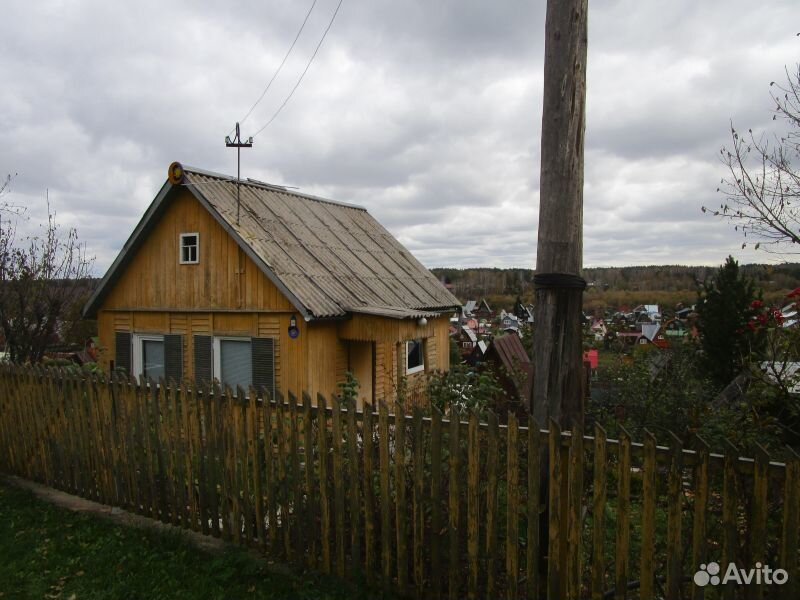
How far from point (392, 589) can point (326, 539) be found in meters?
0.65

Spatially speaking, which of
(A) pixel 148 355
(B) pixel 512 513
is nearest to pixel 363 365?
(A) pixel 148 355

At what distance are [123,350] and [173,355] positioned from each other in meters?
1.82

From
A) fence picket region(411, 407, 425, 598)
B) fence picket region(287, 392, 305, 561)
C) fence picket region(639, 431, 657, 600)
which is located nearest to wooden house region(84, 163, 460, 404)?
fence picket region(287, 392, 305, 561)

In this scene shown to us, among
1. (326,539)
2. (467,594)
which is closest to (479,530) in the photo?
(467,594)

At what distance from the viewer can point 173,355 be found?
41.5ft

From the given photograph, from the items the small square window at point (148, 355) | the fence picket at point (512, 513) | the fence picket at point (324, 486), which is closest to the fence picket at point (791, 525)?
the fence picket at point (512, 513)

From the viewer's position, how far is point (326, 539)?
437 cm

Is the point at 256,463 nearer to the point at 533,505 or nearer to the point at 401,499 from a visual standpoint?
the point at 401,499

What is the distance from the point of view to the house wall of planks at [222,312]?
36.7 ft

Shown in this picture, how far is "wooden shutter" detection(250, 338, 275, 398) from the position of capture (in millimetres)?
11297

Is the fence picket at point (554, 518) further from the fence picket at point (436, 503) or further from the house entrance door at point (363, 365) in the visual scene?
the house entrance door at point (363, 365)

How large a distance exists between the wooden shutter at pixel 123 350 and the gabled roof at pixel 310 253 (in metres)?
1.16

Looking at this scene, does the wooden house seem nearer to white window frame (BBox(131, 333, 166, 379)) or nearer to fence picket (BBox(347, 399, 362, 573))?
white window frame (BBox(131, 333, 166, 379))

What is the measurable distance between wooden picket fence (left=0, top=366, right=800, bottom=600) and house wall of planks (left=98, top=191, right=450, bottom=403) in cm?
508
